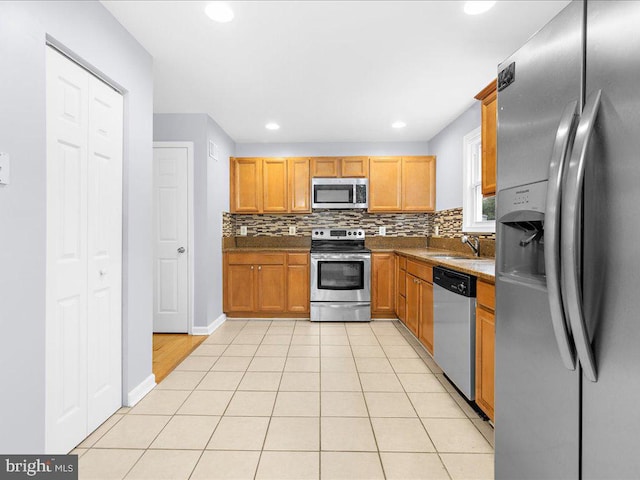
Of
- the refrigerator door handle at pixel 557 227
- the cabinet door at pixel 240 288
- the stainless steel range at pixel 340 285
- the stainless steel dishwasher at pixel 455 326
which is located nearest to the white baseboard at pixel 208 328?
the cabinet door at pixel 240 288

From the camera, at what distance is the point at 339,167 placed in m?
4.84

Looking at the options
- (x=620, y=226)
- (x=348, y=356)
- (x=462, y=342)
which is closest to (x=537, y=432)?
(x=620, y=226)

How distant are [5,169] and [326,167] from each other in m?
3.80

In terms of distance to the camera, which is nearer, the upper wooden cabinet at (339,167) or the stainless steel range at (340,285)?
the stainless steel range at (340,285)

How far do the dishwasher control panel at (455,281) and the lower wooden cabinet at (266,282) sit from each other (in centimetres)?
213

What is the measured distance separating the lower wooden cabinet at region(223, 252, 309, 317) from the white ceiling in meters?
1.75

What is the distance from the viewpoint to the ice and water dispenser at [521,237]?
1079 mm

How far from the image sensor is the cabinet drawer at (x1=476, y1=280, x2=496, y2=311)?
1.97 meters

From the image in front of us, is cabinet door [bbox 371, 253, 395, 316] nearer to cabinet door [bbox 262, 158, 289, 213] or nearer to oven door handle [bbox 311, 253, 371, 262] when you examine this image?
oven door handle [bbox 311, 253, 371, 262]

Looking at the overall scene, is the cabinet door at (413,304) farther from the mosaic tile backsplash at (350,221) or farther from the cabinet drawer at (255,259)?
the cabinet drawer at (255,259)

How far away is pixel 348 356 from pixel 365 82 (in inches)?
A: 98.0

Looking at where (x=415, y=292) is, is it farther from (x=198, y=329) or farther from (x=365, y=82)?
(x=198, y=329)

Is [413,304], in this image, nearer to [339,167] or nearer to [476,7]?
[339,167]

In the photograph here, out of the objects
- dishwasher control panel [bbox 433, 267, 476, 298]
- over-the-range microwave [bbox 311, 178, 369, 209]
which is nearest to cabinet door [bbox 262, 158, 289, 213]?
over-the-range microwave [bbox 311, 178, 369, 209]
